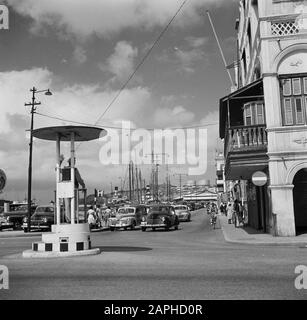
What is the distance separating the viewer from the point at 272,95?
2092cm

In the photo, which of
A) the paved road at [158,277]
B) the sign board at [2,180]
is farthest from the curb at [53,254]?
the sign board at [2,180]

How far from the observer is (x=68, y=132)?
15.7 m

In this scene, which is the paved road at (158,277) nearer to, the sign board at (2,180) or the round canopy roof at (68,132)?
the round canopy roof at (68,132)

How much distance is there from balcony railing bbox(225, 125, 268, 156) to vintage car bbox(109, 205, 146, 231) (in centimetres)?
1492

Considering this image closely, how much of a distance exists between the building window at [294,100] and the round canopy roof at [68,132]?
31.3 feet

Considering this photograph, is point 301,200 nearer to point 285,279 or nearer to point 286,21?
point 286,21

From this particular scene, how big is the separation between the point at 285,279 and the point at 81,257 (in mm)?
6842

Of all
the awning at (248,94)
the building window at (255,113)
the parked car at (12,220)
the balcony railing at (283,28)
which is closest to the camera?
the balcony railing at (283,28)

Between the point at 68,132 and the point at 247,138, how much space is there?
923cm

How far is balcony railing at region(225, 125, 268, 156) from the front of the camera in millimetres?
20875

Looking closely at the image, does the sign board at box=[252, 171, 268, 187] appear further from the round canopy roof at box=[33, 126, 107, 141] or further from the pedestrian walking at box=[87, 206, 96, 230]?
the pedestrian walking at box=[87, 206, 96, 230]

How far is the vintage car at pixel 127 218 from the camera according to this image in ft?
110

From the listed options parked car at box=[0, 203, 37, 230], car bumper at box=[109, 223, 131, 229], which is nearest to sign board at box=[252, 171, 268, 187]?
car bumper at box=[109, 223, 131, 229]
